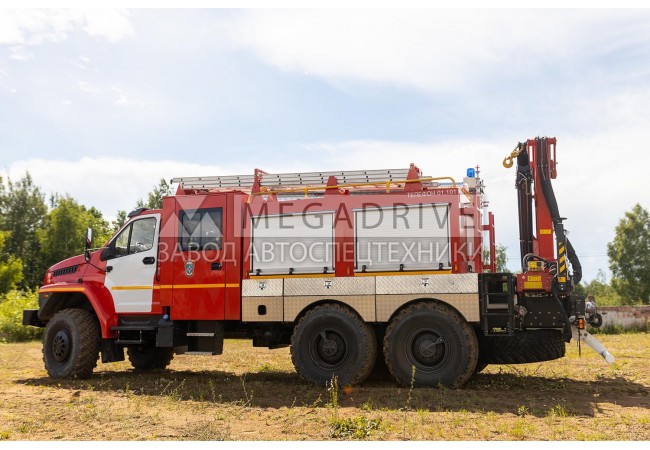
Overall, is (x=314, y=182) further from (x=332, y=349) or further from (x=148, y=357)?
(x=148, y=357)

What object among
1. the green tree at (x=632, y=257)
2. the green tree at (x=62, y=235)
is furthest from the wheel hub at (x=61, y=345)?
the green tree at (x=632, y=257)

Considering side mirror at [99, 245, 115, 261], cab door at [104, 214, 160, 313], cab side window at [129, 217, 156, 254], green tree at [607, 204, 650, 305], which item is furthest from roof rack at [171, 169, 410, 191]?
green tree at [607, 204, 650, 305]

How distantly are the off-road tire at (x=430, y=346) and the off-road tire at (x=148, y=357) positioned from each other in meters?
5.92

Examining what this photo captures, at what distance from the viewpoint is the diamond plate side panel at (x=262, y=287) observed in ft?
35.1

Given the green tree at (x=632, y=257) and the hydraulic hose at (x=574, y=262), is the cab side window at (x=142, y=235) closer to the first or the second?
the hydraulic hose at (x=574, y=262)

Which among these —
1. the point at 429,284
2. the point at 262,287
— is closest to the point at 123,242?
the point at 262,287

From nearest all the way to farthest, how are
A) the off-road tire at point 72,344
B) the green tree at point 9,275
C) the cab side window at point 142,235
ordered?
the off-road tire at point 72,344 → the cab side window at point 142,235 → the green tree at point 9,275

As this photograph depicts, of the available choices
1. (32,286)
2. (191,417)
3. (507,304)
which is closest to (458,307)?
(507,304)

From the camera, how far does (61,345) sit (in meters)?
11.8

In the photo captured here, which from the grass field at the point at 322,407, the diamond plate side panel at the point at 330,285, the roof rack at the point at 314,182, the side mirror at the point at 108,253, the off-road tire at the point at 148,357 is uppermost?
the roof rack at the point at 314,182

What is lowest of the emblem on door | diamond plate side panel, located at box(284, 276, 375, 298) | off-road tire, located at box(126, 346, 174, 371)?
off-road tire, located at box(126, 346, 174, 371)

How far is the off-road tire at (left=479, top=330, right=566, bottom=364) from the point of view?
9.96 meters

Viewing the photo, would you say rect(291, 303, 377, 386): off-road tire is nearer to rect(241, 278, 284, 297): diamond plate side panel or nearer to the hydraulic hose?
rect(241, 278, 284, 297): diamond plate side panel

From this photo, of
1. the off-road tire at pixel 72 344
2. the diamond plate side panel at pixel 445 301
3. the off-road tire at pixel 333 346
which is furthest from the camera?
the off-road tire at pixel 72 344
